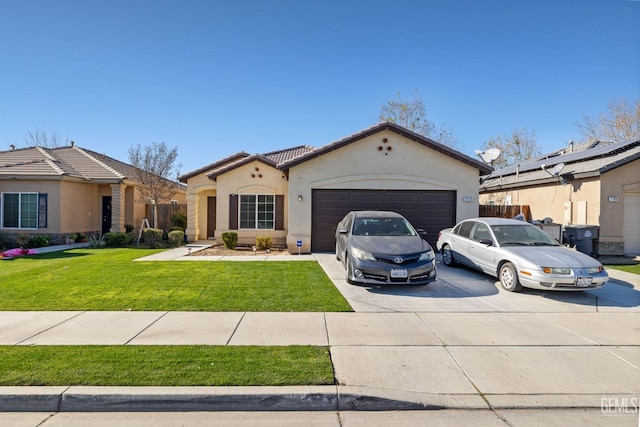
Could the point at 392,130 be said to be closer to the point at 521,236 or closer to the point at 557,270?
the point at 521,236

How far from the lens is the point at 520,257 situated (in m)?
7.66

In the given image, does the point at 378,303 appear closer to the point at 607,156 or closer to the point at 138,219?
the point at 607,156

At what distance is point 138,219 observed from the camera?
19.4 m

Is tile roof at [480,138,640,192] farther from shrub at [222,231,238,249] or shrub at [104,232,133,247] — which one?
shrub at [104,232,133,247]

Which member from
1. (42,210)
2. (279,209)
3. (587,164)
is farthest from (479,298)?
(42,210)

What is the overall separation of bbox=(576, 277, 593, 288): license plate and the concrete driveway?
0.39m

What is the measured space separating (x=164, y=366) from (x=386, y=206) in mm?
10463

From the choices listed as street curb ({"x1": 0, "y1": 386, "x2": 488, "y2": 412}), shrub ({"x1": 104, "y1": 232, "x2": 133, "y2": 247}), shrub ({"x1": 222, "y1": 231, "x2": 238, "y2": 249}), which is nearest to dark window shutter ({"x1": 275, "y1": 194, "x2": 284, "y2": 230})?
shrub ({"x1": 222, "y1": 231, "x2": 238, "y2": 249})

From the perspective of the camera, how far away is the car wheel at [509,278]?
777cm

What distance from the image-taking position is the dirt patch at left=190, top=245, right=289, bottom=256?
1356 cm

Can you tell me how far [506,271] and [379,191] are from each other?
605 centimetres

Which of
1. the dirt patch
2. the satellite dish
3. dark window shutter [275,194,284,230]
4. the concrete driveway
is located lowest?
the concrete driveway

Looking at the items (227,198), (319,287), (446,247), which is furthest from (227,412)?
(227,198)

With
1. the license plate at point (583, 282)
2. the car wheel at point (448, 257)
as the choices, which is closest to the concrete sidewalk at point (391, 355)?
the license plate at point (583, 282)
